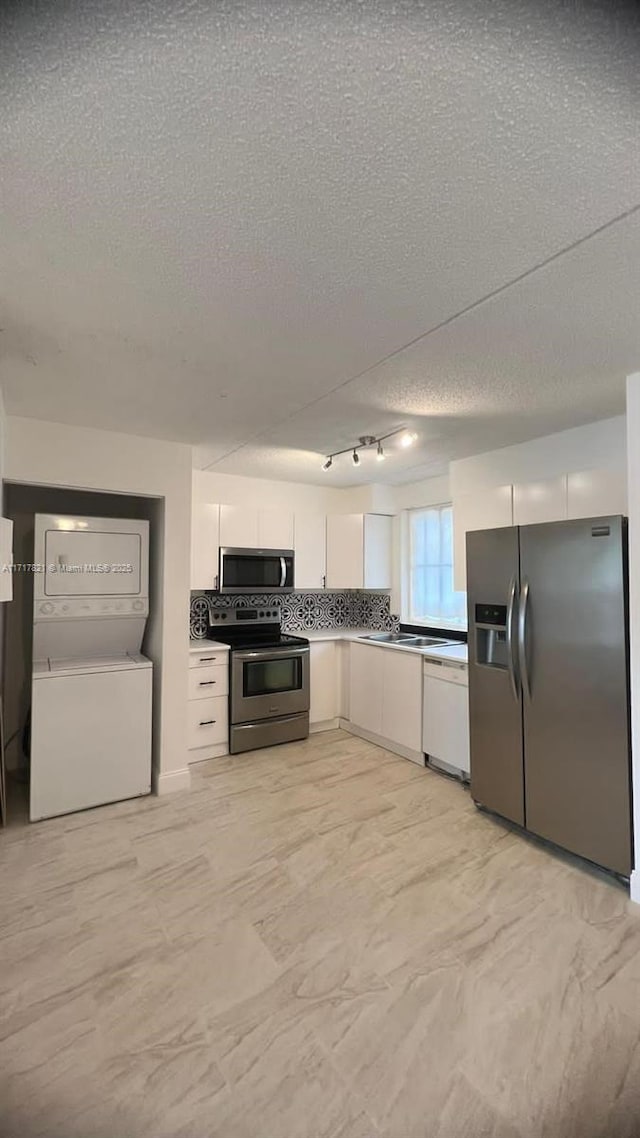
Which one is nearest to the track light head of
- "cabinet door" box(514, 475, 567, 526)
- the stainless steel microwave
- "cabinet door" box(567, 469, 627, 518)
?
"cabinet door" box(514, 475, 567, 526)

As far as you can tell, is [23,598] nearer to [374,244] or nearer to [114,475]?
[114,475]

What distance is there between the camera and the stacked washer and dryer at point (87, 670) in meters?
2.70

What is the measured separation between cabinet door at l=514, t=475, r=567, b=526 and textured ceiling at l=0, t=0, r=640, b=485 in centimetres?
68

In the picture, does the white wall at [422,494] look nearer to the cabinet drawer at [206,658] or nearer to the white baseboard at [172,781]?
the cabinet drawer at [206,658]

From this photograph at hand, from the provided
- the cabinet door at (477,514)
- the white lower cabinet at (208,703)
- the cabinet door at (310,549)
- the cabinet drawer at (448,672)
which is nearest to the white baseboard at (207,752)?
the white lower cabinet at (208,703)

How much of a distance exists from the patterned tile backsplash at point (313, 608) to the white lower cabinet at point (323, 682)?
536 millimetres

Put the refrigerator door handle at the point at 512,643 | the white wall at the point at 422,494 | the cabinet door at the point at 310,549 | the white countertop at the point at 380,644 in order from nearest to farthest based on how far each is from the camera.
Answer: the refrigerator door handle at the point at 512,643 → the white countertop at the point at 380,644 → the white wall at the point at 422,494 → the cabinet door at the point at 310,549

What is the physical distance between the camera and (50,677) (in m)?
2.69

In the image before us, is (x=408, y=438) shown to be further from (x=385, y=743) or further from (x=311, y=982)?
(x=311, y=982)

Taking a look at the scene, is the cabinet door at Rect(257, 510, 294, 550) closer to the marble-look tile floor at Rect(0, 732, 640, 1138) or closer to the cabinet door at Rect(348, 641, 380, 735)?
the cabinet door at Rect(348, 641, 380, 735)

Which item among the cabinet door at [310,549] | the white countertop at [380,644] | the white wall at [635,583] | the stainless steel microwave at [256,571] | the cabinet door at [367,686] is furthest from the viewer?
the cabinet door at [310,549]

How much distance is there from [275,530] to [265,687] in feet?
4.60

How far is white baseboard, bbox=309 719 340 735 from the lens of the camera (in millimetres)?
4135

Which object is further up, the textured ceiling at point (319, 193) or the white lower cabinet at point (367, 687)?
the textured ceiling at point (319, 193)
